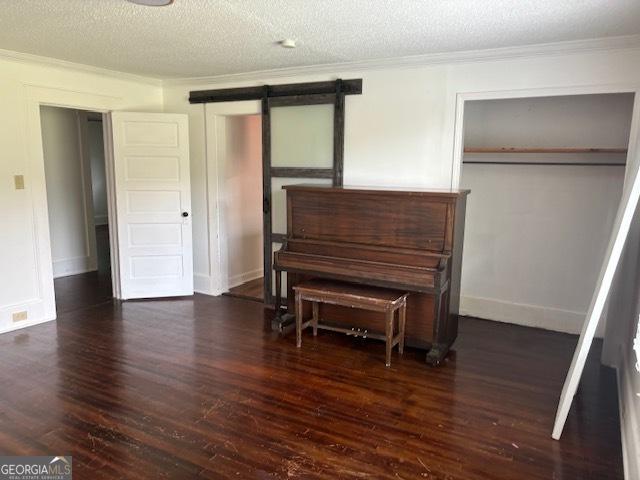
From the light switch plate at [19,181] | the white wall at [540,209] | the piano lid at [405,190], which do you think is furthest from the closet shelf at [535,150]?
the light switch plate at [19,181]

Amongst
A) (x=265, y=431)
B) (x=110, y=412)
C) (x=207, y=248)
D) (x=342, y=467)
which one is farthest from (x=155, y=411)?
(x=207, y=248)

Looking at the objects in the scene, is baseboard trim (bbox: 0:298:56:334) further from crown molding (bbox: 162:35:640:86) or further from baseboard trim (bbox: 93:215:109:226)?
baseboard trim (bbox: 93:215:109:226)

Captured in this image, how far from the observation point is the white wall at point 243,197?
5.22m

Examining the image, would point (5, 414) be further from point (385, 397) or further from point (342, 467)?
point (385, 397)

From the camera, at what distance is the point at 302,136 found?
452 centimetres

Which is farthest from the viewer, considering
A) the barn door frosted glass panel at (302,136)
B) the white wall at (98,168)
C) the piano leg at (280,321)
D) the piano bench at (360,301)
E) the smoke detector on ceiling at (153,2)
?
the white wall at (98,168)

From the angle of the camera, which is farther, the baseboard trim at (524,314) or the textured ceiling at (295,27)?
the baseboard trim at (524,314)

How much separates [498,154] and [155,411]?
139 inches

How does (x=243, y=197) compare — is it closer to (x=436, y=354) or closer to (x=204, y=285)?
(x=204, y=285)

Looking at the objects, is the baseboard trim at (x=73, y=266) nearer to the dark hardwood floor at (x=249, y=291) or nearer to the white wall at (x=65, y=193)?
the white wall at (x=65, y=193)

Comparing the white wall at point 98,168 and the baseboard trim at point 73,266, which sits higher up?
the white wall at point 98,168

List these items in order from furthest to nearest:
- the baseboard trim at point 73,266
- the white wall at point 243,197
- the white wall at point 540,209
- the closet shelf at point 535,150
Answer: the baseboard trim at point 73,266 → the white wall at point 243,197 → the white wall at point 540,209 → the closet shelf at point 535,150
